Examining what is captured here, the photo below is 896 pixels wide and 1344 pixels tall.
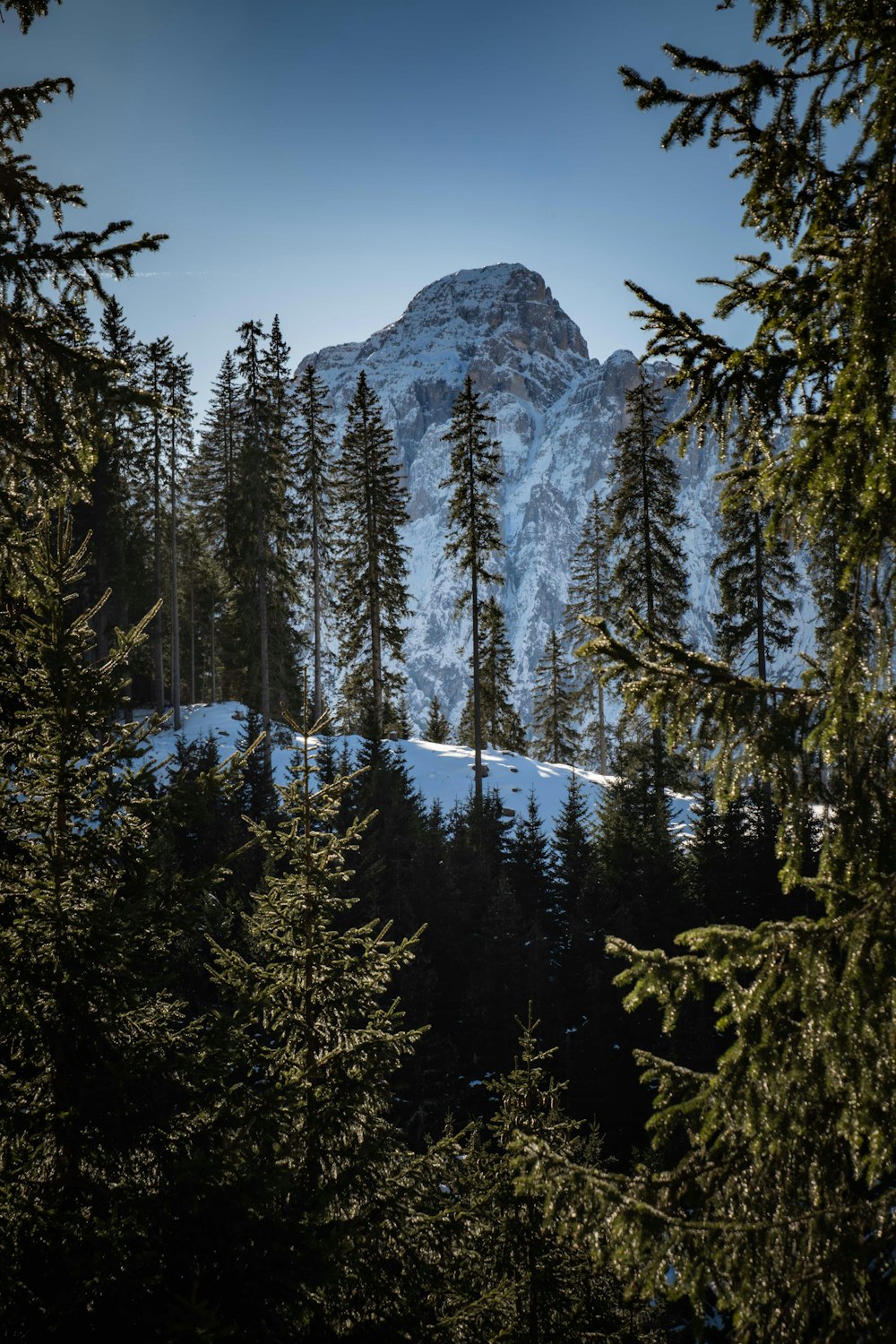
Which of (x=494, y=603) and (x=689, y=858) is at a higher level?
(x=494, y=603)

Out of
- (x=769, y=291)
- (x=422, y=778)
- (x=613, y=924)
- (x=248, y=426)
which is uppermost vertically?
(x=248, y=426)

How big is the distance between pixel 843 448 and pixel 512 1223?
6.84 metres

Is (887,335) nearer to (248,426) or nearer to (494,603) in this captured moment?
(494,603)

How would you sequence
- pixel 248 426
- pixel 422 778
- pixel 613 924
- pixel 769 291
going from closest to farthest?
1. pixel 769 291
2. pixel 613 924
3. pixel 422 778
4. pixel 248 426

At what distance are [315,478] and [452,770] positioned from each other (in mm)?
13912

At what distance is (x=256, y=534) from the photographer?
97.5 ft

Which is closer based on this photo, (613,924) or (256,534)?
(613,924)

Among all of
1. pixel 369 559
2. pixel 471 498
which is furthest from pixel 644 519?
pixel 369 559

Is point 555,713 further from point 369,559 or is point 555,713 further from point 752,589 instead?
point 752,589

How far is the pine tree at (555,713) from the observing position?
41656 millimetres

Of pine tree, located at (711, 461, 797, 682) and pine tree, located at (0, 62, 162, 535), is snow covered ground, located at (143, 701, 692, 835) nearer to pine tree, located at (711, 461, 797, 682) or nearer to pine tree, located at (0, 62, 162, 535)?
pine tree, located at (711, 461, 797, 682)

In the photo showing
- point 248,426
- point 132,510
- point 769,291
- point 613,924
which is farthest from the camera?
point 132,510

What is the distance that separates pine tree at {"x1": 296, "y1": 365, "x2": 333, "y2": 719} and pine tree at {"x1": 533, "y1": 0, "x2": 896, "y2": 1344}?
27921 millimetres

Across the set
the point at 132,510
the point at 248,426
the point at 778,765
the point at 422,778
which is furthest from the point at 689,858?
the point at 132,510
